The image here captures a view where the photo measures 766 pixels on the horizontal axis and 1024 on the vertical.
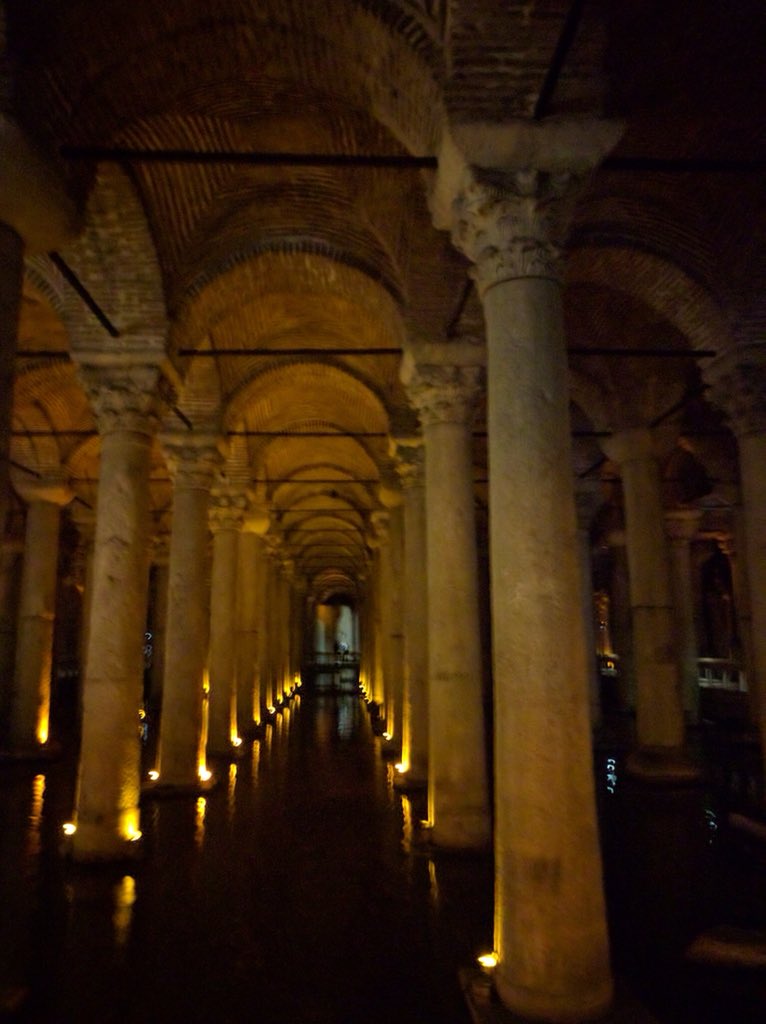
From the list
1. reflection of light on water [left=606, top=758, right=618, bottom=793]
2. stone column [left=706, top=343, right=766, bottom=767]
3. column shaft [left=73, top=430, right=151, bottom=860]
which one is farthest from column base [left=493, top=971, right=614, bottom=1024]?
reflection of light on water [left=606, top=758, right=618, bottom=793]

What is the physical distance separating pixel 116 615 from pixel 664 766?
24.4 ft

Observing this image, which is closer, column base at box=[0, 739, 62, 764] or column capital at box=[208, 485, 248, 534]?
column base at box=[0, 739, 62, 764]

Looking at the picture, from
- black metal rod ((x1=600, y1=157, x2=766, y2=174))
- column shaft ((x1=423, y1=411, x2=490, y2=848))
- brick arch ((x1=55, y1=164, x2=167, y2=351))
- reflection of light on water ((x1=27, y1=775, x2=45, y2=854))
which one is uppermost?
brick arch ((x1=55, y1=164, x2=167, y2=351))

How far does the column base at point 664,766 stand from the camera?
9688 mm

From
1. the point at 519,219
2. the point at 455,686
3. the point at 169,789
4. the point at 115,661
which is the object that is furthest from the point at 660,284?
the point at 169,789

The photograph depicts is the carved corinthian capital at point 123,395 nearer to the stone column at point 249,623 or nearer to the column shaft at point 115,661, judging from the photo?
the column shaft at point 115,661

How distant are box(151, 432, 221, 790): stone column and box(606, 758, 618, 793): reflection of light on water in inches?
210

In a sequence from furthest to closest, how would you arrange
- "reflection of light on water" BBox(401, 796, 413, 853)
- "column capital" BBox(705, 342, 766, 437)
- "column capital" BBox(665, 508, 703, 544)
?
"column capital" BBox(665, 508, 703, 544) < "column capital" BBox(705, 342, 766, 437) < "reflection of light on water" BBox(401, 796, 413, 853)

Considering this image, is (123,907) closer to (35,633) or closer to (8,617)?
(35,633)

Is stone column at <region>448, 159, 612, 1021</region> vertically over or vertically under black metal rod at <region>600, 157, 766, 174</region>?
under

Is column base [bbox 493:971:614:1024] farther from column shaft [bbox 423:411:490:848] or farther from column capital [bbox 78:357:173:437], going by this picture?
column capital [bbox 78:357:173:437]

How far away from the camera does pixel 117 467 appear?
714 centimetres

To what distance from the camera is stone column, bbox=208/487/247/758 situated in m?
12.1

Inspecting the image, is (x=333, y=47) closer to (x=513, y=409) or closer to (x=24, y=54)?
(x=24, y=54)
